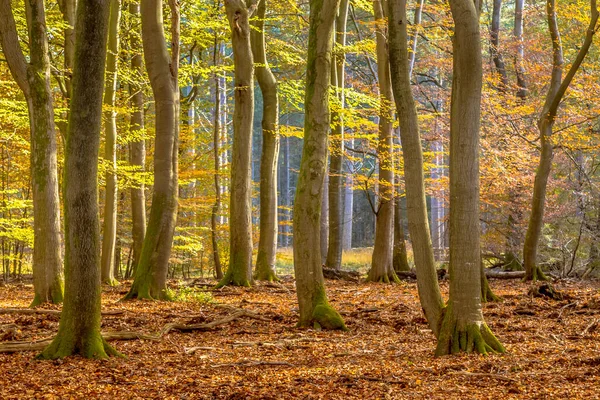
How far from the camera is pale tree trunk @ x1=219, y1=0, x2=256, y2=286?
13906mm

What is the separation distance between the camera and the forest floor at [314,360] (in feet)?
17.0

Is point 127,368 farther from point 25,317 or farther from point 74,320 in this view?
point 25,317

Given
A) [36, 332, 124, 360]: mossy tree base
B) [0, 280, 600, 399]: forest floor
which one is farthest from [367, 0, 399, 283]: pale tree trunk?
[36, 332, 124, 360]: mossy tree base

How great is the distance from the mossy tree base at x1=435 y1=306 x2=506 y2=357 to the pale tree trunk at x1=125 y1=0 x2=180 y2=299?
→ 657 centimetres

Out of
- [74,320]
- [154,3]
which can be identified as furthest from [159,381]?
[154,3]

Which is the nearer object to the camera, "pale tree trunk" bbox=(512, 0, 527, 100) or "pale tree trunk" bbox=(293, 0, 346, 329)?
"pale tree trunk" bbox=(293, 0, 346, 329)

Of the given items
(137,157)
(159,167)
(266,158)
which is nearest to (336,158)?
(266,158)

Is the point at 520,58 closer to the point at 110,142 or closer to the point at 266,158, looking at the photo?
the point at 266,158

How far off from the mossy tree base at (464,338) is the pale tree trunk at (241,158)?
328 inches

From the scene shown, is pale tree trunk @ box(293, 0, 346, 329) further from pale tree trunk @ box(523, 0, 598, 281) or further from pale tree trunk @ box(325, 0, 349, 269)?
pale tree trunk @ box(325, 0, 349, 269)

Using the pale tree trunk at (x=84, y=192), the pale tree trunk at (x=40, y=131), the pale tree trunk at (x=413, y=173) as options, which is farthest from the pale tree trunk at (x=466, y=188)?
the pale tree trunk at (x=40, y=131)

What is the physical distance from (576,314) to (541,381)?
5.51 metres

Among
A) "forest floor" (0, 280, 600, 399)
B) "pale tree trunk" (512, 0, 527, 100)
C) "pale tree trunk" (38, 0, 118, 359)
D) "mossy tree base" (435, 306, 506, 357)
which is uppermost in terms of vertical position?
"pale tree trunk" (512, 0, 527, 100)

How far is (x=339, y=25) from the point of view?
728 inches
